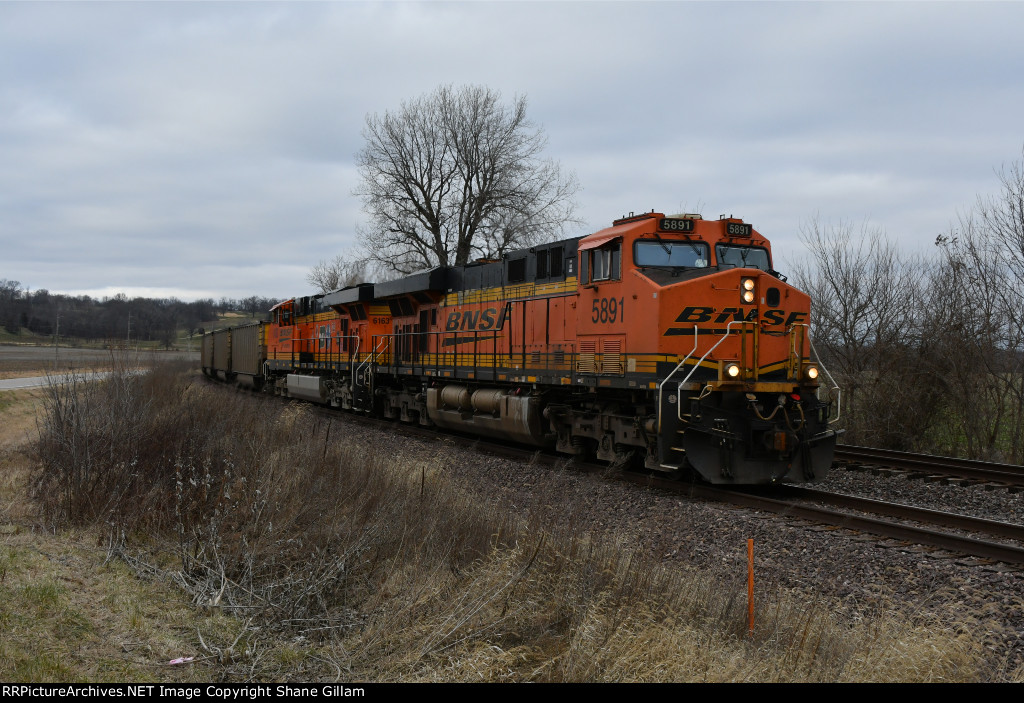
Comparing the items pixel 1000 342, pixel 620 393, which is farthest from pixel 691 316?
pixel 1000 342

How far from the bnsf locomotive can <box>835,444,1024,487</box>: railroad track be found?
9.03 ft

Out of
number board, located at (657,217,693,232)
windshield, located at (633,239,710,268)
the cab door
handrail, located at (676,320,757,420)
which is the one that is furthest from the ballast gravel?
number board, located at (657,217,693,232)

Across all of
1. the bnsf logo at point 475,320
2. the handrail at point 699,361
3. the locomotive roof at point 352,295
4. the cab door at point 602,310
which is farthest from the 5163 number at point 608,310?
the locomotive roof at point 352,295

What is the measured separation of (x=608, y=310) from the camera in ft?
37.0

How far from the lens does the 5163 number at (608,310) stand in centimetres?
1093

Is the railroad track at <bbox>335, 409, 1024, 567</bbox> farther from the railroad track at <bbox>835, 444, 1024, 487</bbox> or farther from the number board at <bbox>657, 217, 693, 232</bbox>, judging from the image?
the number board at <bbox>657, 217, 693, 232</bbox>

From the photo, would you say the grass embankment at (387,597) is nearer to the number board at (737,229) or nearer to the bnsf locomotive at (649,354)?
the bnsf locomotive at (649,354)

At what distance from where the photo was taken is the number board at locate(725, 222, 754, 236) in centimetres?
1121

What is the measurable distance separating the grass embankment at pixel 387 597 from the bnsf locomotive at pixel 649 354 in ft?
9.44

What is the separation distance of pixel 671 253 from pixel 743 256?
1270mm

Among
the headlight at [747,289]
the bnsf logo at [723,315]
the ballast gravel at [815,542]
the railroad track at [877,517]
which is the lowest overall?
the ballast gravel at [815,542]

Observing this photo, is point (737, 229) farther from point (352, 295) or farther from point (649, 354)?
point (352, 295)

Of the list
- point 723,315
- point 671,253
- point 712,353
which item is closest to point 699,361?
point 712,353
